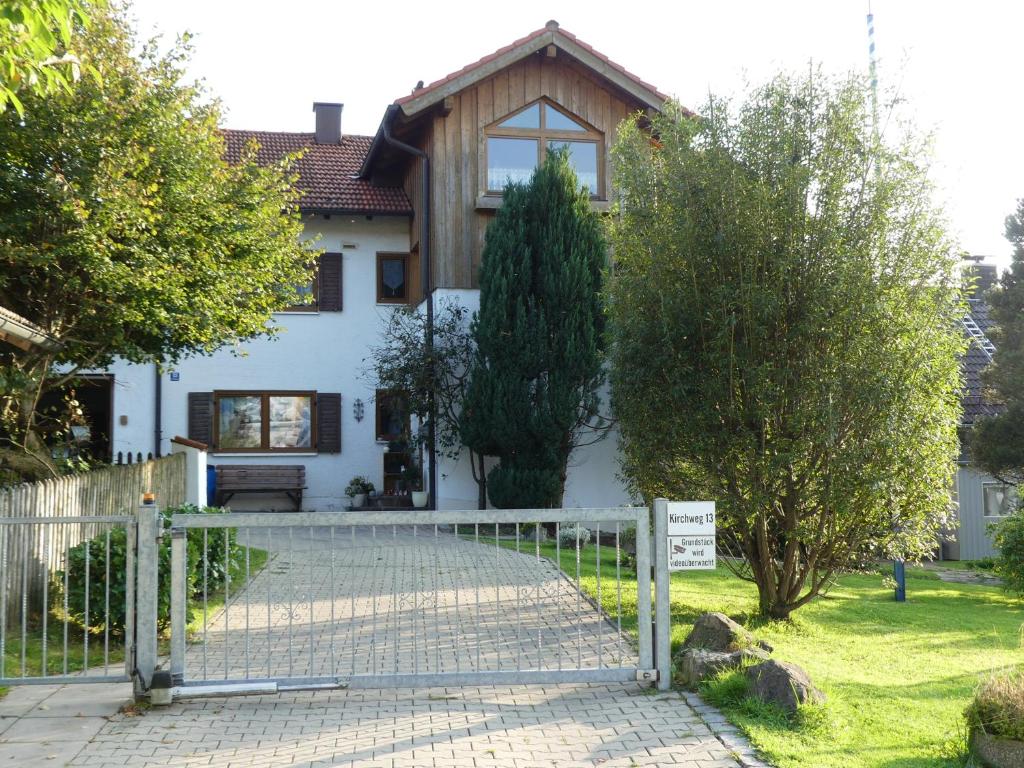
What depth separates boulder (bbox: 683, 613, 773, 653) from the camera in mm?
7793

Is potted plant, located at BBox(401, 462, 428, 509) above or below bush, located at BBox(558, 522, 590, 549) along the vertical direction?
above

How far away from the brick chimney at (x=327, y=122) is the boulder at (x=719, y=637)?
67.3 ft

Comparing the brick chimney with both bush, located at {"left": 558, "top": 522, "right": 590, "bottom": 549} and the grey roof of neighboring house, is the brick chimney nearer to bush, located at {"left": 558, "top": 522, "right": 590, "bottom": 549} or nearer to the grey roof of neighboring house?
bush, located at {"left": 558, "top": 522, "right": 590, "bottom": 549}

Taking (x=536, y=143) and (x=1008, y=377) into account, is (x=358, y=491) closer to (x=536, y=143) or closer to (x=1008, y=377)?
(x=536, y=143)

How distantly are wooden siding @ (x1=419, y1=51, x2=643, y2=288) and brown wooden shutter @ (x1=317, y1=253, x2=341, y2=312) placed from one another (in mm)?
3482

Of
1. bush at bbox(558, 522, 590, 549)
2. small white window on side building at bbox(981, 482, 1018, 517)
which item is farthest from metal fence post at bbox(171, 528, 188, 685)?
small white window on side building at bbox(981, 482, 1018, 517)

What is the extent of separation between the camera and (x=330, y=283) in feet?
74.3

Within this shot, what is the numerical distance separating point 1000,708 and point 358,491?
17244mm

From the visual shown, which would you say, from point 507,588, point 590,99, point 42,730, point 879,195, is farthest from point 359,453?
point 42,730

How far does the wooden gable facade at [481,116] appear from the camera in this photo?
19.7 m

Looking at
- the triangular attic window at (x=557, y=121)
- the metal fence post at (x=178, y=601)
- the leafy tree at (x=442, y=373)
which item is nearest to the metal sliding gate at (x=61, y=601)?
the metal fence post at (x=178, y=601)

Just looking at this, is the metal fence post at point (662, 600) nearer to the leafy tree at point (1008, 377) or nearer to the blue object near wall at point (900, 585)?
the blue object near wall at point (900, 585)

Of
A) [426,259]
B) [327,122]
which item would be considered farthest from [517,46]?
[327,122]

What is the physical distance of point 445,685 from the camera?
274 inches
